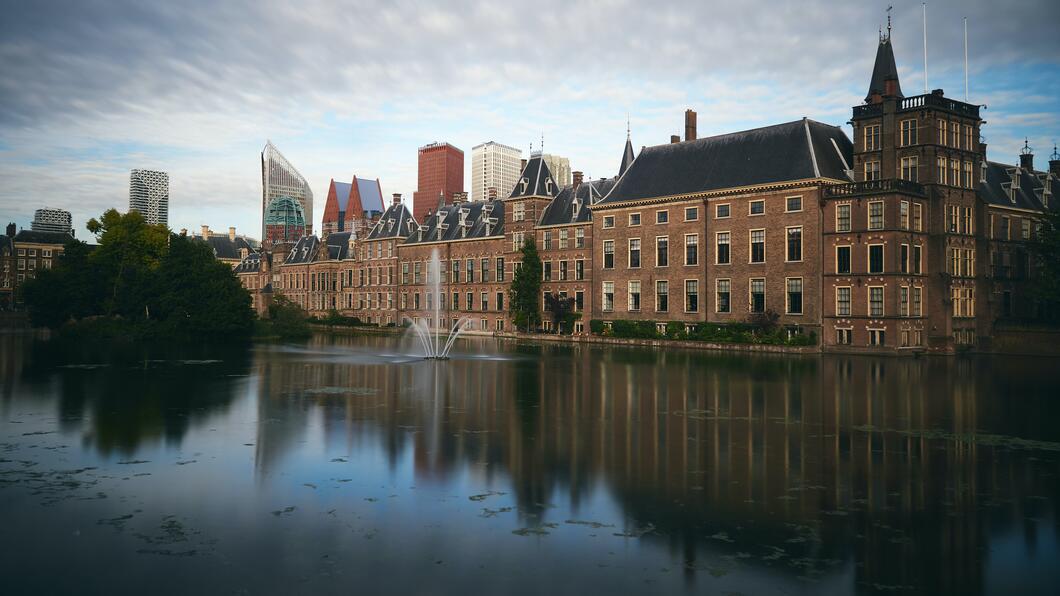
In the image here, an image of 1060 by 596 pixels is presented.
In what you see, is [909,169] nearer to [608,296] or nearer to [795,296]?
[795,296]

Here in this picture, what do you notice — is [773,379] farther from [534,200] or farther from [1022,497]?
[534,200]

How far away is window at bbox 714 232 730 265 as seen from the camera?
57.1m

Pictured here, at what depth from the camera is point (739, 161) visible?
2266 inches

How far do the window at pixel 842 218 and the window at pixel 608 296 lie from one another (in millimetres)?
19949

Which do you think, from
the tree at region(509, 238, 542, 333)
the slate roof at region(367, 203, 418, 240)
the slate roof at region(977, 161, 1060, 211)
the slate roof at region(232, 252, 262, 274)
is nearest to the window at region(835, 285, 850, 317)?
the slate roof at region(977, 161, 1060, 211)

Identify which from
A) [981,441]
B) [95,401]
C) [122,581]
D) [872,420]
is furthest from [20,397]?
[981,441]

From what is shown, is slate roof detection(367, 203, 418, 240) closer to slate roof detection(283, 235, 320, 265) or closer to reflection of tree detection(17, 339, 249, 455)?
slate roof detection(283, 235, 320, 265)

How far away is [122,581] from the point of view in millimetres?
9484

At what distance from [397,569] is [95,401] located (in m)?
18.8

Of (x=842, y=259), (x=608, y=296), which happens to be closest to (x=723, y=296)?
(x=842, y=259)

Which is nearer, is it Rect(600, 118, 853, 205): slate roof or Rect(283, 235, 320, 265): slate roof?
Rect(600, 118, 853, 205): slate roof

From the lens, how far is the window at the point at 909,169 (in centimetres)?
5050

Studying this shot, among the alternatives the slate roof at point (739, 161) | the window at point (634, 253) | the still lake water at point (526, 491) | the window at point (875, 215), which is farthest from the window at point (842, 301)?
the still lake water at point (526, 491)

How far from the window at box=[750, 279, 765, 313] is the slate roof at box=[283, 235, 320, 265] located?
2748 inches
